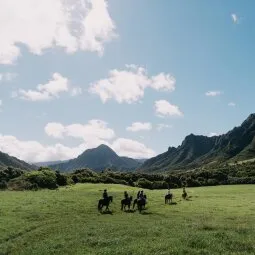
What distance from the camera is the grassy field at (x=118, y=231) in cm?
2762

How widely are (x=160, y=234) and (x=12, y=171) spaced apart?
101m

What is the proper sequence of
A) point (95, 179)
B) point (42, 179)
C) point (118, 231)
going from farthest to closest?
point (95, 179), point (42, 179), point (118, 231)

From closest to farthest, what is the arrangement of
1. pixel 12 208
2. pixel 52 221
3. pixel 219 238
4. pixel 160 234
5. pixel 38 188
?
pixel 219 238 < pixel 160 234 < pixel 52 221 < pixel 12 208 < pixel 38 188

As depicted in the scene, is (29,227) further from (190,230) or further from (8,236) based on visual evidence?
(190,230)

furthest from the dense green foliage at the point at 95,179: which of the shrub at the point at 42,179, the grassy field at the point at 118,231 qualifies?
the grassy field at the point at 118,231

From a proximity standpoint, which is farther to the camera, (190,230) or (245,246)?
(190,230)

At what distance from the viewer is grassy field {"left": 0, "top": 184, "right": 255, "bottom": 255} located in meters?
27.6

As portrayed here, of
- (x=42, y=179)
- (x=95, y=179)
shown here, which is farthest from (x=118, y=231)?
(x=95, y=179)

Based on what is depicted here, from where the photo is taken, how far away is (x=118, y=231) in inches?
1384

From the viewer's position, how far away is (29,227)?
40750 mm

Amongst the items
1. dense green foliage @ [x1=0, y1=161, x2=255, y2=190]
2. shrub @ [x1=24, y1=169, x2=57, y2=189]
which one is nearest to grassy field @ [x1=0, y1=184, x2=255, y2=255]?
shrub @ [x1=24, y1=169, x2=57, y2=189]

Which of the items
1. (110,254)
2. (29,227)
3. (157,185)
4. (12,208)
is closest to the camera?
(110,254)

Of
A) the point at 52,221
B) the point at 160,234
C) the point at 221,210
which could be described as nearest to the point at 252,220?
the point at 221,210

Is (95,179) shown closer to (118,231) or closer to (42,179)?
(42,179)
